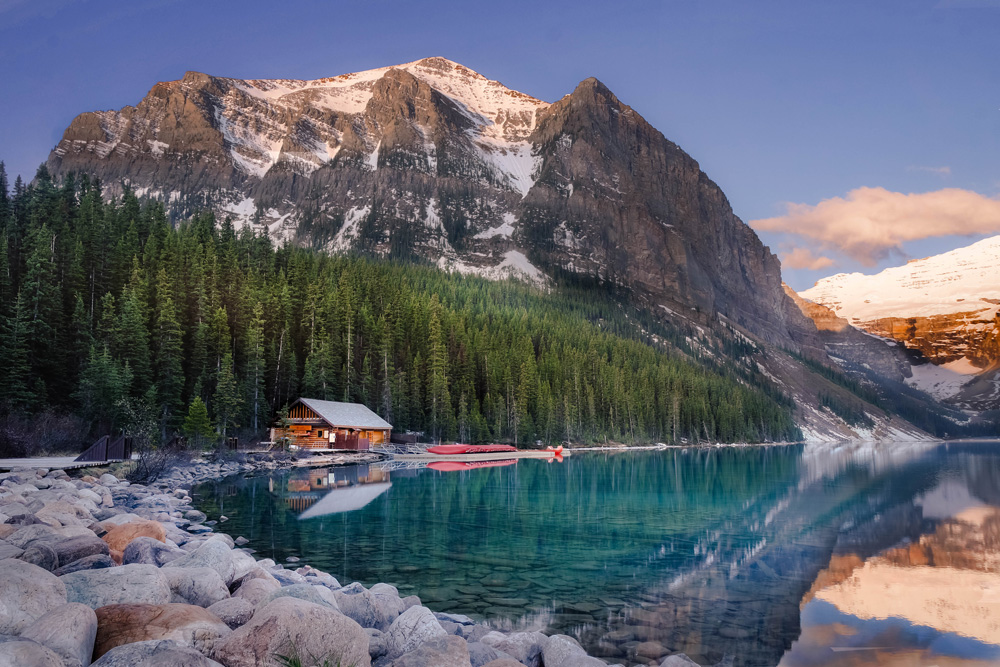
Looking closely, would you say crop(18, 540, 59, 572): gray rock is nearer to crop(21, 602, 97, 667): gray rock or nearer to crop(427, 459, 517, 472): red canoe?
crop(21, 602, 97, 667): gray rock

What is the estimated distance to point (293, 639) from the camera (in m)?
7.33

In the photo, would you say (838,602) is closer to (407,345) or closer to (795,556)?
(795,556)

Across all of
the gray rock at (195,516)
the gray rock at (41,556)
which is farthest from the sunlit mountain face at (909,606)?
the gray rock at (195,516)

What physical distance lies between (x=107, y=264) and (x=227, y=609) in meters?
61.8

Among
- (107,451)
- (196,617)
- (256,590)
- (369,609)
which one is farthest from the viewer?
(107,451)

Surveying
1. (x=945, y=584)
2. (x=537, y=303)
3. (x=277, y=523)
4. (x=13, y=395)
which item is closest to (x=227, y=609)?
(x=277, y=523)

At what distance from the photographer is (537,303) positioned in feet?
514

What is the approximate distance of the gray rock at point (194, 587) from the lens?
9.70 m

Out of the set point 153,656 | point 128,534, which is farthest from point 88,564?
point 153,656

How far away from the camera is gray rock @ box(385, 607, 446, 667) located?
9.41 meters

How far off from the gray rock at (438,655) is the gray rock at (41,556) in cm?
579

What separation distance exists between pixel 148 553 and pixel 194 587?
3116 mm

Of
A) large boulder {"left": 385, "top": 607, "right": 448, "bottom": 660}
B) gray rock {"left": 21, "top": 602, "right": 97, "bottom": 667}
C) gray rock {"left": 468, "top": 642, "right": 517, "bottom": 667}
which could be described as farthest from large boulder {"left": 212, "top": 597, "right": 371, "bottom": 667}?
gray rock {"left": 468, "top": 642, "right": 517, "bottom": 667}

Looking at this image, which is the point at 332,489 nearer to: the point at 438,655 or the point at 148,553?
the point at 148,553
